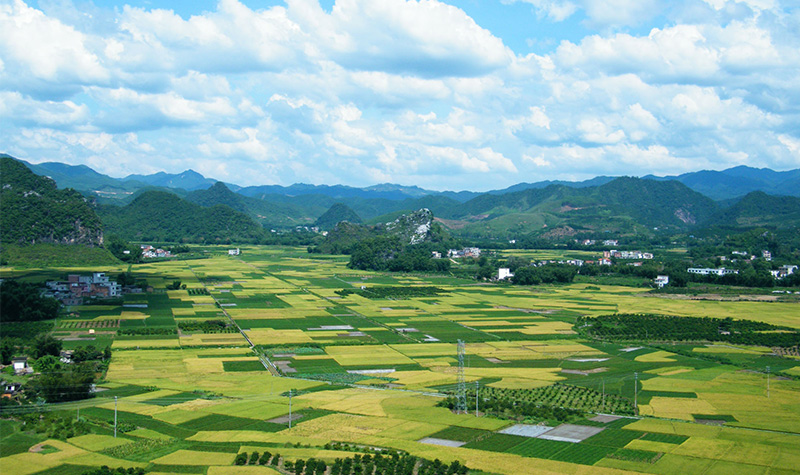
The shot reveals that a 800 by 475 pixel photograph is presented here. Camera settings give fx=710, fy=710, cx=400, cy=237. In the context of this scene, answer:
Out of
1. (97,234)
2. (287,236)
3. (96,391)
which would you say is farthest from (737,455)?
(287,236)

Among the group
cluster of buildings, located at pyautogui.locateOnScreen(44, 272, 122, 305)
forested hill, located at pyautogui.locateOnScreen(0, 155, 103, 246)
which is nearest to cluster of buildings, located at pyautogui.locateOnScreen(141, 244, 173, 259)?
forested hill, located at pyautogui.locateOnScreen(0, 155, 103, 246)

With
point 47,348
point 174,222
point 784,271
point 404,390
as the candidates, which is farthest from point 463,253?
point 47,348

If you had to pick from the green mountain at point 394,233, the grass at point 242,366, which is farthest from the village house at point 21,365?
the green mountain at point 394,233

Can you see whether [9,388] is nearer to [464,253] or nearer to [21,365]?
[21,365]

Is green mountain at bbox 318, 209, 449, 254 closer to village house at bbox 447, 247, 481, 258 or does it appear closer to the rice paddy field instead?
village house at bbox 447, 247, 481, 258

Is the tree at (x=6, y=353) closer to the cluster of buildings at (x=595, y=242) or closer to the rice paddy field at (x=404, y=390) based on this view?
the rice paddy field at (x=404, y=390)

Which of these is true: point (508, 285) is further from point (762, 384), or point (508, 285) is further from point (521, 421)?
point (521, 421)
